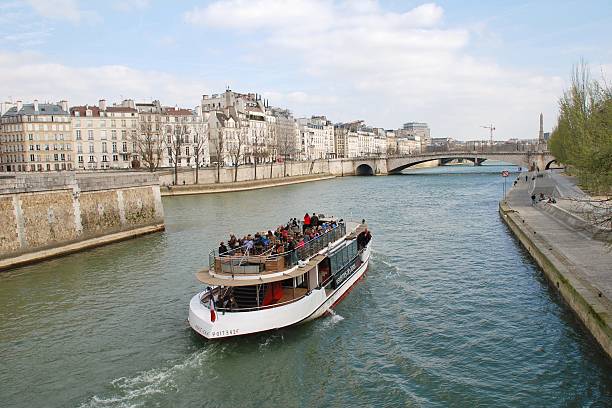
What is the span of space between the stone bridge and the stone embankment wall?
222 ft

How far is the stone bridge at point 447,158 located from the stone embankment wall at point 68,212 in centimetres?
6774

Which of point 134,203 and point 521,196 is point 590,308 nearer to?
point 134,203

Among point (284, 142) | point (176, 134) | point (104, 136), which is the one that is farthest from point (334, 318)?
point (284, 142)

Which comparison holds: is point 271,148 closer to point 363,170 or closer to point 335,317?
point 363,170

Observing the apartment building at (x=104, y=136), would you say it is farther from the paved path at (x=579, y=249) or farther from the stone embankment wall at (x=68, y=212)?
the paved path at (x=579, y=249)

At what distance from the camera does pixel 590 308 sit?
45.6 feet

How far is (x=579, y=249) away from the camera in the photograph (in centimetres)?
2114

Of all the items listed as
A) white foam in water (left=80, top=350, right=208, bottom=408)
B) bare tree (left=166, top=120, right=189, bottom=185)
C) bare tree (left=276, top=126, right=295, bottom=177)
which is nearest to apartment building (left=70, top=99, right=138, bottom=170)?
bare tree (left=166, top=120, right=189, bottom=185)

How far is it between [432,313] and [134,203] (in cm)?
2334

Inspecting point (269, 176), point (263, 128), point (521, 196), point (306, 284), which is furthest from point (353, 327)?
point (263, 128)

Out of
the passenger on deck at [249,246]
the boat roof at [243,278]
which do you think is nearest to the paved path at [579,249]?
the boat roof at [243,278]

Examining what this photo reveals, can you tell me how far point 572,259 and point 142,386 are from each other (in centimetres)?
1510

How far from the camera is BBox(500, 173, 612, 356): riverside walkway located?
13859mm

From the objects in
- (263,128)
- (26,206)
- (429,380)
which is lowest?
(429,380)
